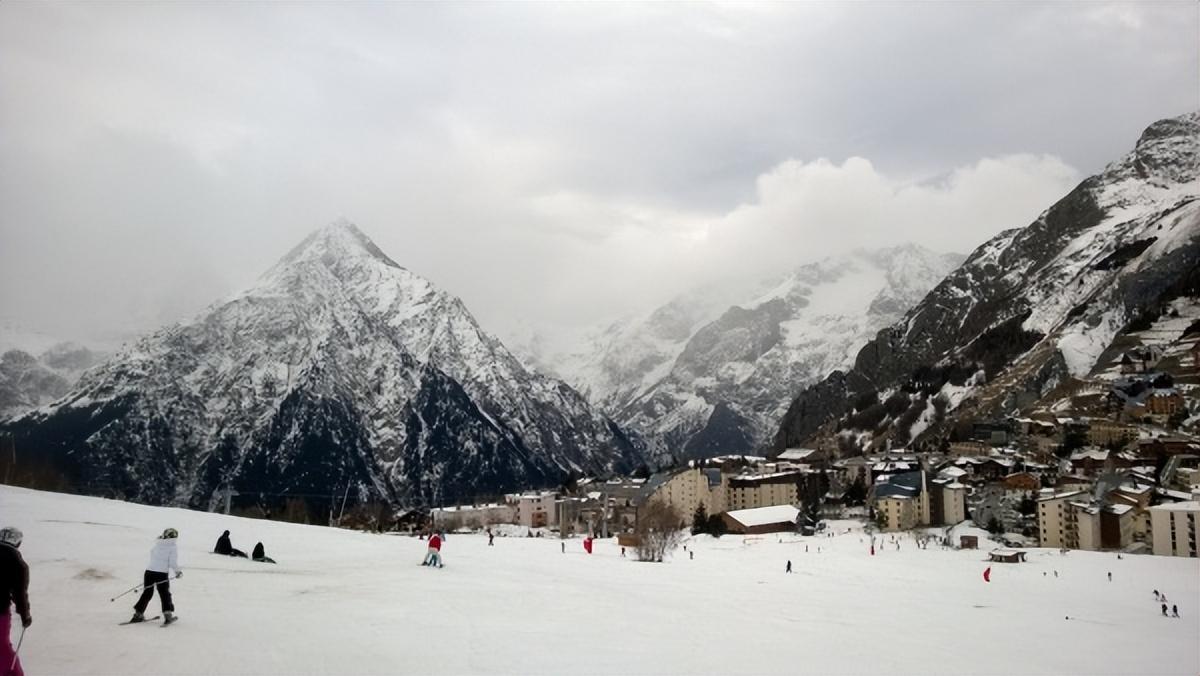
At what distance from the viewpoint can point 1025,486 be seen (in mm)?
127875

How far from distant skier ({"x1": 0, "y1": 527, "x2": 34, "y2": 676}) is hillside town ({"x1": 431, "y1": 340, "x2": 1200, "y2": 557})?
9819 cm

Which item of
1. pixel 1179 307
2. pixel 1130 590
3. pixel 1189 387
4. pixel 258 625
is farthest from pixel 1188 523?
pixel 1179 307

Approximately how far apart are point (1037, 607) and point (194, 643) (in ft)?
153

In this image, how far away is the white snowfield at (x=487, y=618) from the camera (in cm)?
1537

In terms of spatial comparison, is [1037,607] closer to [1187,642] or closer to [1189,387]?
[1187,642]

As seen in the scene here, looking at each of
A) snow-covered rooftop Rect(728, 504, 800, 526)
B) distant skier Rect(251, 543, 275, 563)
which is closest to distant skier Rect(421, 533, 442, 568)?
distant skier Rect(251, 543, 275, 563)

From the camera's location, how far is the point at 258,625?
17266 mm

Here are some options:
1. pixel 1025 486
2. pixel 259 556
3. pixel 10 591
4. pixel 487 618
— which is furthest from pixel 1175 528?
pixel 10 591

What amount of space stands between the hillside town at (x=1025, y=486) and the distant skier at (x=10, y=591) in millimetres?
98188

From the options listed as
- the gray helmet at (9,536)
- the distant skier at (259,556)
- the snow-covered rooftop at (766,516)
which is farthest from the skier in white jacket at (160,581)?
the snow-covered rooftop at (766,516)

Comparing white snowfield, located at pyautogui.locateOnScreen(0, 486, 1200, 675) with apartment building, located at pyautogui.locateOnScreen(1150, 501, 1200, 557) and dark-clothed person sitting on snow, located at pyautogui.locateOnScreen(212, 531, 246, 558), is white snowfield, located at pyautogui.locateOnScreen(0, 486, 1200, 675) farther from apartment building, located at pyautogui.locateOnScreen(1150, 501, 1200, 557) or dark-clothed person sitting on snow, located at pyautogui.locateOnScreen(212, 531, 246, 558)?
apartment building, located at pyautogui.locateOnScreen(1150, 501, 1200, 557)

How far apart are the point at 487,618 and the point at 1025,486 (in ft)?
423

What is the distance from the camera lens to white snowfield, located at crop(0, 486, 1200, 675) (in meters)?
15.4

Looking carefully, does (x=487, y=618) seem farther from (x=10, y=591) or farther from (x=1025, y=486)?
(x=1025, y=486)
